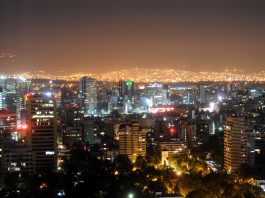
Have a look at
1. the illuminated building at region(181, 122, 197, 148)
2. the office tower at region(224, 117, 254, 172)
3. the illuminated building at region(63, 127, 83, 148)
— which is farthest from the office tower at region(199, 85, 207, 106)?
the office tower at region(224, 117, 254, 172)

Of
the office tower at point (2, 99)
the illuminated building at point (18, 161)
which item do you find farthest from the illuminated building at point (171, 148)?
the office tower at point (2, 99)

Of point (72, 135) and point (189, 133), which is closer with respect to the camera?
point (72, 135)

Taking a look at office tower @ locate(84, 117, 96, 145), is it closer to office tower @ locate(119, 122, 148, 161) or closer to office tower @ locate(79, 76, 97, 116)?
office tower @ locate(119, 122, 148, 161)

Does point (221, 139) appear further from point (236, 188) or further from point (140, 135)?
point (236, 188)

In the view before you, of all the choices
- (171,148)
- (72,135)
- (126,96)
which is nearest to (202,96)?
(126,96)

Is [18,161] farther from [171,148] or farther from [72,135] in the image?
[72,135]

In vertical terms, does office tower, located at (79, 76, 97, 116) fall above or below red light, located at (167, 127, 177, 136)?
above
